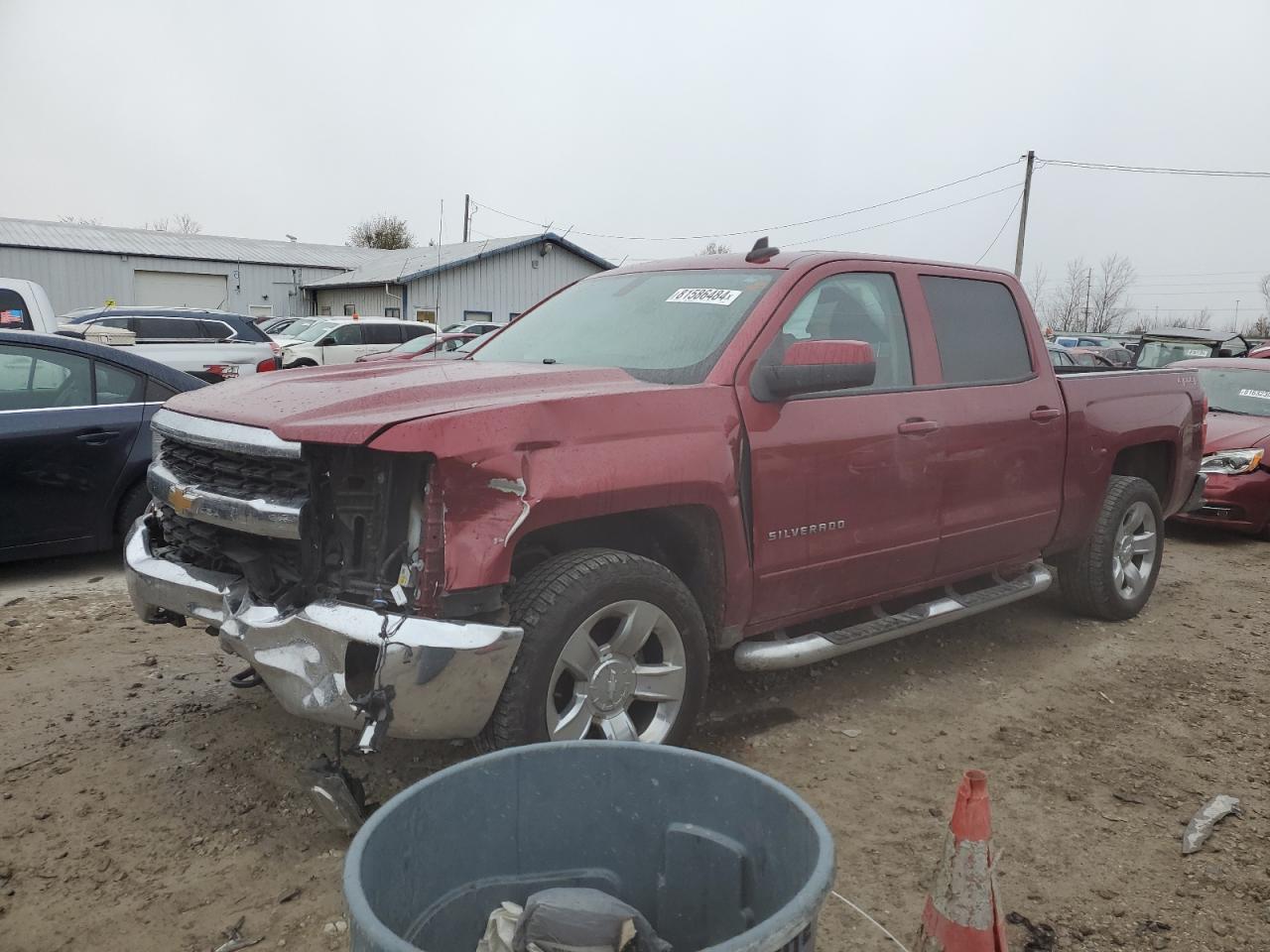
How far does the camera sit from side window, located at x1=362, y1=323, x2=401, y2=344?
2195 centimetres

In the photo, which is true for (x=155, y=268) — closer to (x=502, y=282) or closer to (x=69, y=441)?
(x=502, y=282)

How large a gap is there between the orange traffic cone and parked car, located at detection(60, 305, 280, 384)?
9.33m

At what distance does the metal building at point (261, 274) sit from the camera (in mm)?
33281

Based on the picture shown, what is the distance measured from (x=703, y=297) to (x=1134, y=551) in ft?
10.7

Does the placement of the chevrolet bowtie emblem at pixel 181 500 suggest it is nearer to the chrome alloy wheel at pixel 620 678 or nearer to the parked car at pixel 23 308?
the chrome alloy wheel at pixel 620 678

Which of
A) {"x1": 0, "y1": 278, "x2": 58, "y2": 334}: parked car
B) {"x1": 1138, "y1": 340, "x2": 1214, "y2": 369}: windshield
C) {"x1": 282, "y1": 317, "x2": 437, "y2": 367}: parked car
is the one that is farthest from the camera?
{"x1": 282, "y1": 317, "x2": 437, "y2": 367}: parked car

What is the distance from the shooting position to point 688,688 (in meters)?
3.21

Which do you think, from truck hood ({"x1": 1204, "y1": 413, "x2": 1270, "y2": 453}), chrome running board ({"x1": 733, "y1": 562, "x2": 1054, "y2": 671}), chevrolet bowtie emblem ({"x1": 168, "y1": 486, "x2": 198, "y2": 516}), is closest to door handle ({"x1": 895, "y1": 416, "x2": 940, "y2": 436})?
chrome running board ({"x1": 733, "y1": 562, "x2": 1054, "y2": 671})

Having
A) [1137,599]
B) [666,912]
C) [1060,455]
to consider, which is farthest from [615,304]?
[1137,599]

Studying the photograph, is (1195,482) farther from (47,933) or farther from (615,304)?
(47,933)

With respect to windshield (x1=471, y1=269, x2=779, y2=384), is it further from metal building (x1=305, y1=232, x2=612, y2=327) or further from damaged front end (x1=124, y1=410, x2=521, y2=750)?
Answer: metal building (x1=305, y1=232, x2=612, y2=327)

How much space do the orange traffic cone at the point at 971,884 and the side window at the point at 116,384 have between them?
545cm

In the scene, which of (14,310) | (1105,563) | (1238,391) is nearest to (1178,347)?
(1238,391)

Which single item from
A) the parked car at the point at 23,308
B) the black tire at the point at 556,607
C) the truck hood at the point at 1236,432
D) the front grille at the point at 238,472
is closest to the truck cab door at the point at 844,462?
the black tire at the point at 556,607
